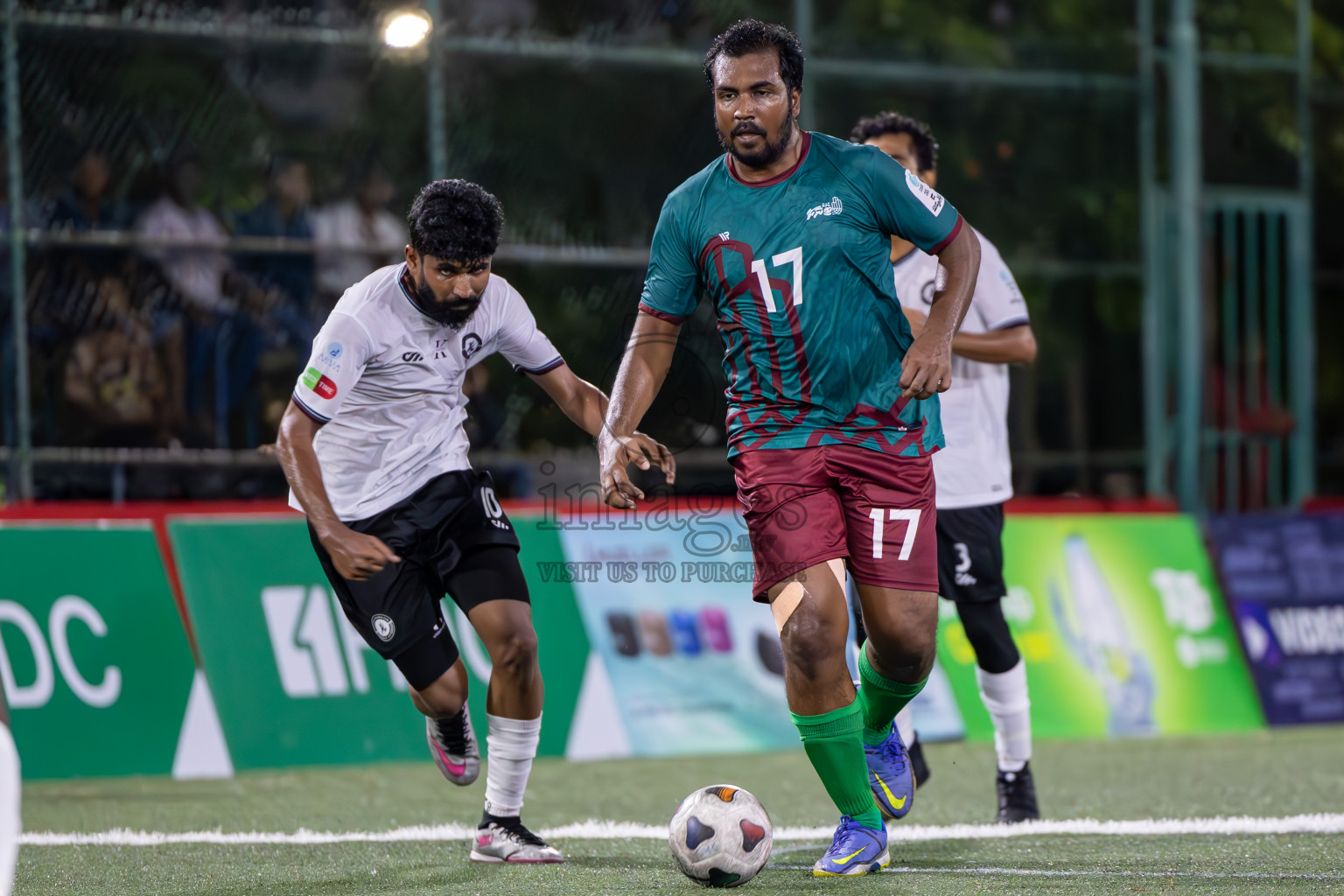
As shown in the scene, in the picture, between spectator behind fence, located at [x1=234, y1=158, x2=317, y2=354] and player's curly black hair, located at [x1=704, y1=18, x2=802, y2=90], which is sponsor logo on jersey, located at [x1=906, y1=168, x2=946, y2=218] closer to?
player's curly black hair, located at [x1=704, y1=18, x2=802, y2=90]

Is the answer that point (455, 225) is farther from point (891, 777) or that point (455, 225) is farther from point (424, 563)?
point (891, 777)

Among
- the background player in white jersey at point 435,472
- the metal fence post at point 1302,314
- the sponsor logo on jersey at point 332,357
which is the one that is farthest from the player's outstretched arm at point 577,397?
the metal fence post at point 1302,314

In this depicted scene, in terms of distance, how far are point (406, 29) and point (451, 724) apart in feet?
19.5

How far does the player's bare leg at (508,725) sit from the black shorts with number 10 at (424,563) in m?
0.18

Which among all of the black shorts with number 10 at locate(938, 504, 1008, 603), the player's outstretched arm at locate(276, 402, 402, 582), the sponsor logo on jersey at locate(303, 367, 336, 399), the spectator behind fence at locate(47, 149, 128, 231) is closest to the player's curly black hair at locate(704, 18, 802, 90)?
the sponsor logo on jersey at locate(303, 367, 336, 399)

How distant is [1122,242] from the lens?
12398mm

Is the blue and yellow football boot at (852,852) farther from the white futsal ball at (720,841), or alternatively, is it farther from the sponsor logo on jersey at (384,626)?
the sponsor logo on jersey at (384,626)

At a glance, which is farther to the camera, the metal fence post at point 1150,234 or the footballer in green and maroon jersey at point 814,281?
the metal fence post at point 1150,234

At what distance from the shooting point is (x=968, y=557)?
5973 millimetres

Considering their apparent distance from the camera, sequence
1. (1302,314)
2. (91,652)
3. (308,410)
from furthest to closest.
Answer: (1302,314)
(91,652)
(308,410)

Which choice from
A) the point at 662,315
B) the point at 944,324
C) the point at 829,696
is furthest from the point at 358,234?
the point at 829,696

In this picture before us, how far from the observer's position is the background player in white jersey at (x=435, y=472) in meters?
5.11

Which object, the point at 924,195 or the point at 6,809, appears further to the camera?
the point at 924,195

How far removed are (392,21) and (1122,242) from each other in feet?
18.2
